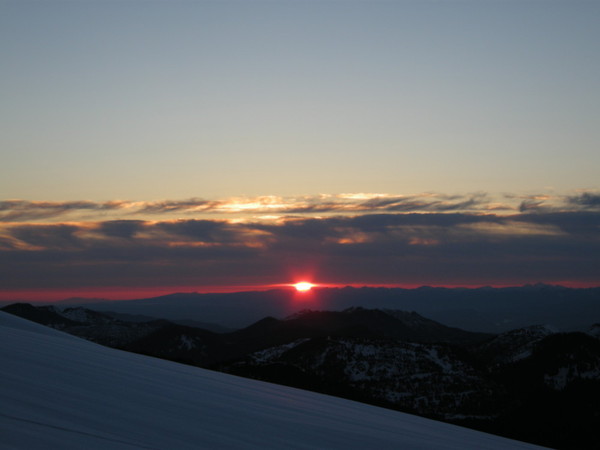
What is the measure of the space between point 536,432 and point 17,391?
4066 inches

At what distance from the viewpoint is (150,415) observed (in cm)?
800

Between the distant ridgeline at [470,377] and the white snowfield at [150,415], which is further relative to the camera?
the distant ridgeline at [470,377]

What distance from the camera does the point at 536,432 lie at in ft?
314

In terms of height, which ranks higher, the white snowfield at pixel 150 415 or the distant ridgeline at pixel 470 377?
the white snowfield at pixel 150 415

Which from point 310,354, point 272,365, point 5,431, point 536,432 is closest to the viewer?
point 5,431

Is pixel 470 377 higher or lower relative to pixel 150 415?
lower

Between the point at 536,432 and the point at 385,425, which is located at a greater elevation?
the point at 385,425

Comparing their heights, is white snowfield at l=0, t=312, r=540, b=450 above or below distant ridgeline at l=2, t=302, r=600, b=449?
above

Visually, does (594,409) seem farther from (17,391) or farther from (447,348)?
(17,391)

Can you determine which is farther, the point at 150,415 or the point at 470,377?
the point at 470,377

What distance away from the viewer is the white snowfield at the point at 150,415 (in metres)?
6.11

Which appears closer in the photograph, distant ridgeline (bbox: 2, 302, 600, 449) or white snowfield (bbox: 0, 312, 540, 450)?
white snowfield (bbox: 0, 312, 540, 450)

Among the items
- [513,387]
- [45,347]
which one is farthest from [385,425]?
[513,387]

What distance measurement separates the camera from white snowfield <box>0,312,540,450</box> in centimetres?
611
